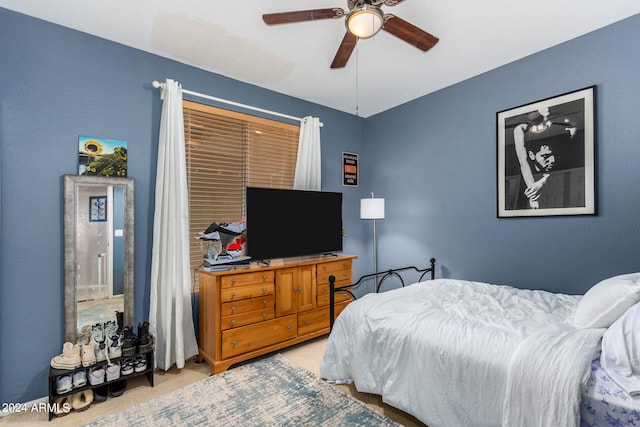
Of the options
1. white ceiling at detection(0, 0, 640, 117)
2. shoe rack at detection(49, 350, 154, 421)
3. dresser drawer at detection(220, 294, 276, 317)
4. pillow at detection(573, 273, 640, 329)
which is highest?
white ceiling at detection(0, 0, 640, 117)

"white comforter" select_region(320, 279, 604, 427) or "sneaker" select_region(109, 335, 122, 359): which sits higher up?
"white comforter" select_region(320, 279, 604, 427)

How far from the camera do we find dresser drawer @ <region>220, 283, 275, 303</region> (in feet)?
8.34

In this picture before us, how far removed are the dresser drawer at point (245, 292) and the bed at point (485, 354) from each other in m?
0.80

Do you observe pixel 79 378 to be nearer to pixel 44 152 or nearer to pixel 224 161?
pixel 44 152

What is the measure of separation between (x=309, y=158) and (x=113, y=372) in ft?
8.71

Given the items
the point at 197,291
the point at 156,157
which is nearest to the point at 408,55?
the point at 156,157

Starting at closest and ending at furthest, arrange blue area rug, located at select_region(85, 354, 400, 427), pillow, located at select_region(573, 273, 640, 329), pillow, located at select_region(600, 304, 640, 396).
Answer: pillow, located at select_region(600, 304, 640, 396), pillow, located at select_region(573, 273, 640, 329), blue area rug, located at select_region(85, 354, 400, 427)

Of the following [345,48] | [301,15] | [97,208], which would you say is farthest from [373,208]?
[97,208]

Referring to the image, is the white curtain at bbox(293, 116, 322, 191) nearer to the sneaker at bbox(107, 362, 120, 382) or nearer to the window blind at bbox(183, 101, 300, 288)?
the window blind at bbox(183, 101, 300, 288)

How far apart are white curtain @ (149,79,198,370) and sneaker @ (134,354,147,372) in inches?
8.0


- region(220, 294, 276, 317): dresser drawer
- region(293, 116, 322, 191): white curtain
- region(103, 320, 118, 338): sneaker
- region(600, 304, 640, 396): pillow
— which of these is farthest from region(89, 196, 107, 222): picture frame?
region(600, 304, 640, 396): pillow

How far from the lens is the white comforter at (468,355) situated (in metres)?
1.36

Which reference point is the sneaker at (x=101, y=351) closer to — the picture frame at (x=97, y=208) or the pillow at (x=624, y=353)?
the picture frame at (x=97, y=208)

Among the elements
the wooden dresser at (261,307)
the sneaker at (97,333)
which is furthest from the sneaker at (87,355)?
the wooden dresser at (261,307)
